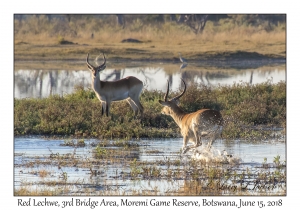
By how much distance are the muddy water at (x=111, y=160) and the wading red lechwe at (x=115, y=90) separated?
210 cm

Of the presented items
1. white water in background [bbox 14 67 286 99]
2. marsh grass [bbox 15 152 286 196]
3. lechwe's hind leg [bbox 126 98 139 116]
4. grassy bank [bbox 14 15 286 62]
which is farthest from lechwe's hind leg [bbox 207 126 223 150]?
grassy bank [bbox 14 15 286 62]

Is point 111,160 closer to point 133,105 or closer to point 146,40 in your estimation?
point 133,105

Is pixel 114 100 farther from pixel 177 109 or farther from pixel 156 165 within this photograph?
pixel 156 165

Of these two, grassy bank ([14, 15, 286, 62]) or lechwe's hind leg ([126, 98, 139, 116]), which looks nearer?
lechwe's hind leg ([126, 98, 139, 116])

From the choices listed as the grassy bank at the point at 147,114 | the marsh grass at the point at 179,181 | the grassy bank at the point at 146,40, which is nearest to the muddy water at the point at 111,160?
the marsh grass at the point at 179,181

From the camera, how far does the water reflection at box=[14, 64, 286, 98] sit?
20.2m

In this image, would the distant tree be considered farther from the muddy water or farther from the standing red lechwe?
the standing red lechwe

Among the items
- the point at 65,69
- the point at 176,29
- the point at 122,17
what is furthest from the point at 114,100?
the point at 122,17

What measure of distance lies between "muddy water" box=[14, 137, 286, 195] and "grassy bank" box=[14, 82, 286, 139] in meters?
0.46

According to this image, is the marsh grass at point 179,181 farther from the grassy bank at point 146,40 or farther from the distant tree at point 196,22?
the distant tree at point 196,22

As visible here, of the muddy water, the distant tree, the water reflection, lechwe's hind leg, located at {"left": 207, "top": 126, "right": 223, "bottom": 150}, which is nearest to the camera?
the muddy water

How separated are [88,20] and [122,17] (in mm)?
2149

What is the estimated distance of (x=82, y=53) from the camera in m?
28.2

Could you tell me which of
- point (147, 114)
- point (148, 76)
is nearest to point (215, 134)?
point (147, 114)
